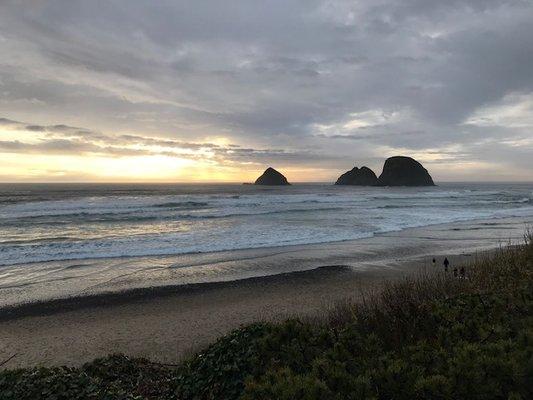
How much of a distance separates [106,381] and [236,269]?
38.0 feet

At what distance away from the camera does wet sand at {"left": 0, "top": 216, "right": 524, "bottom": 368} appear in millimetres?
8648

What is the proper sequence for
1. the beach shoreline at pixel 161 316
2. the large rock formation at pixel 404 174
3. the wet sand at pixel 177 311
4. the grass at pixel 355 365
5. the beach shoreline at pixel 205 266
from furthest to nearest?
the large rock formation at pixel 404 174, the beach shoreline at pixel 205 266, the wet sand at pixel 177 311, the beach shoreline at pixel 161 316, the grass at pixel 355 365

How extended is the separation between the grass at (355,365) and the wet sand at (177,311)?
2771mm

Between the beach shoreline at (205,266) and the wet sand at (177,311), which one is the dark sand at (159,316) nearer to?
the wet sand at (177,311)

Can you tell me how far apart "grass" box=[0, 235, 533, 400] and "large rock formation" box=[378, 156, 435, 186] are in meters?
170

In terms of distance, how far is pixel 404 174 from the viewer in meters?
169

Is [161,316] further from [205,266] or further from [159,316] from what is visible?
[205,266]

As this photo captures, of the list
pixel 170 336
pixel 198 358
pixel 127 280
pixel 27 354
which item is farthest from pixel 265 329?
pixel 127 280

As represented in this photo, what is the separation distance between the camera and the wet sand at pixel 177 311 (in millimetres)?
8648

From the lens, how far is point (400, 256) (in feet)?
61.3

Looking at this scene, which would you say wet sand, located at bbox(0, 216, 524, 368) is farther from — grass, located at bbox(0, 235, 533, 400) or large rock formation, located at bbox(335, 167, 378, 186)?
large rock formation, located at bbox(335, 167, 378, 186)

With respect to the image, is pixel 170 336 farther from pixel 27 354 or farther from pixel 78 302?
pixel 78 302

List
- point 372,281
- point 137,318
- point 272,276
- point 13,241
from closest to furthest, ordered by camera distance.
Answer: point 137,318 → point 372,281 → point 272,276 → point 13,241

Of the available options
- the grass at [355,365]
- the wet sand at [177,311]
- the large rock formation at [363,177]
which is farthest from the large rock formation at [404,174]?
the grass at [355,365]
